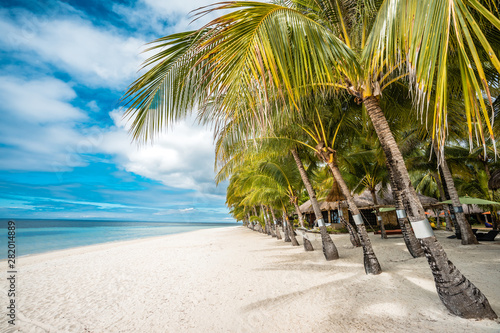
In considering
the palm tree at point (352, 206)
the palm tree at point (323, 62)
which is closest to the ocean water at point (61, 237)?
the palm tree at point (323, 62)

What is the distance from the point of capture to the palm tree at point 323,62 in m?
1.34

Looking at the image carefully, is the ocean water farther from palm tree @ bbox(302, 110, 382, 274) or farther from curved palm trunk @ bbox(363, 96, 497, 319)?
curved palm trunk @ bbox(363, 96, 497, 319)

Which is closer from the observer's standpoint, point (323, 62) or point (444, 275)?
point (323, 62)

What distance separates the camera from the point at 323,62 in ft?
6.89

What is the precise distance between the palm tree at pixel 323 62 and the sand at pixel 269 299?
2.84 feet

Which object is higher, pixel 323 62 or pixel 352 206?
pixel 323 62

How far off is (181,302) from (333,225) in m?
15.6

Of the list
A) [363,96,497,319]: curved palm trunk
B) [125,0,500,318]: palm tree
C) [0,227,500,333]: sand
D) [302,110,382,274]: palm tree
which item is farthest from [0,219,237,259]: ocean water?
[363,96,497,319]: curved palm trunk

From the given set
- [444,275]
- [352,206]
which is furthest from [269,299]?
[352,206]

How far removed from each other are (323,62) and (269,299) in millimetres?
3855

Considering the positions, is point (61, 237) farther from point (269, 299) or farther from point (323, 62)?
point (323, 62)

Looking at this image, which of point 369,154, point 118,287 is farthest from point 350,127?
point 118,287

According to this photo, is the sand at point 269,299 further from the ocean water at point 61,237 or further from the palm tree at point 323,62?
the ocean water at point 61,237

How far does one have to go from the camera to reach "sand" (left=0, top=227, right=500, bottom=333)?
10.1ft
